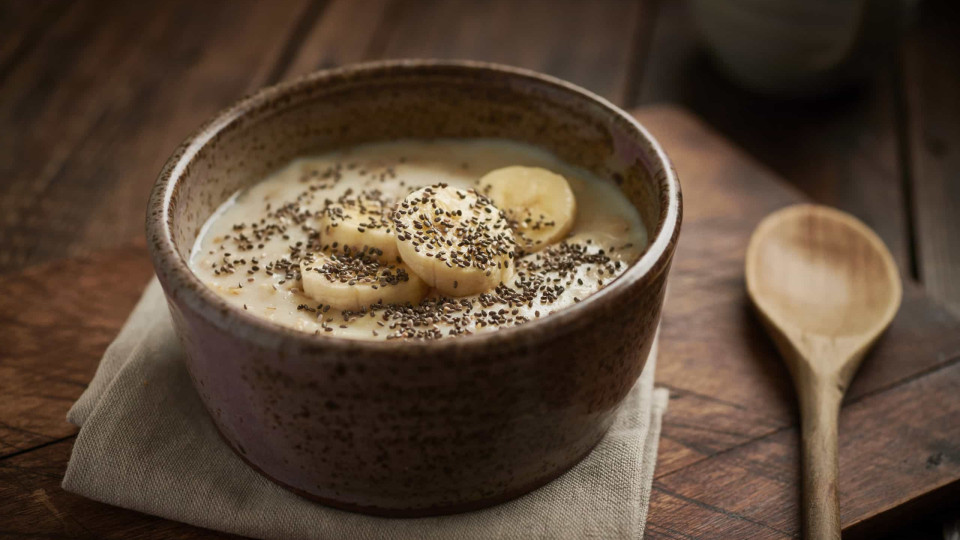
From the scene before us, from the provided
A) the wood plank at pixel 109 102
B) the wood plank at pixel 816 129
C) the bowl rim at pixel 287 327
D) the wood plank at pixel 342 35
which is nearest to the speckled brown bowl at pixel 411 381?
the bowl rim at pixel 287 327

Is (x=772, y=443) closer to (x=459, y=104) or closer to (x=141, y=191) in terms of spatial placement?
(x=459, y=104)

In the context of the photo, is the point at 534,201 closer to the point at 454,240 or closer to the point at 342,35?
the point at 454,240

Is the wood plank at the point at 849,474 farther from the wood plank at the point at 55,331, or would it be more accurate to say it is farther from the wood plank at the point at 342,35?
the wood plank at the point at 342,35

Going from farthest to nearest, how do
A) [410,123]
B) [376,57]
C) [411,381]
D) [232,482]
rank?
Result: [376,57]
[410,123]
[232,482]
[411,381]

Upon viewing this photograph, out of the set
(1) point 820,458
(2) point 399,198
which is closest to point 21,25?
(2) point 399,198

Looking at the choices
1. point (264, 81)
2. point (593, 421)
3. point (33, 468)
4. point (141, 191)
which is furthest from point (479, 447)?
point (264, 81)

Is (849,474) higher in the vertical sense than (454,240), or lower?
lower
